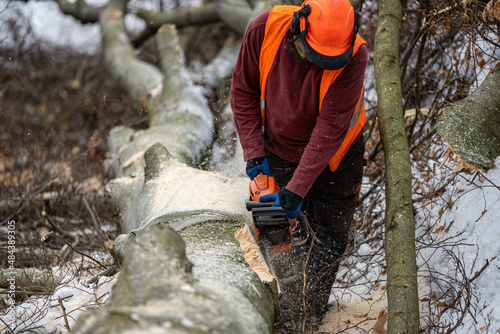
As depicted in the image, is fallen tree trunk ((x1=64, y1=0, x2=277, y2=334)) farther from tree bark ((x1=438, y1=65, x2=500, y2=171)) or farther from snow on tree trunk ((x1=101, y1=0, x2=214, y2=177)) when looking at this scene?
tree bark ((x1=438, y1=65, x2=500, y2=171))

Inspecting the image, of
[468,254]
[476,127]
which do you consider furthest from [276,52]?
[468,254]

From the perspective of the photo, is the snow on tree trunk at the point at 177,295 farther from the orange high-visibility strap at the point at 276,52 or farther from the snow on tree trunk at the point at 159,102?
the snow on tree trunk at the point at 159,102

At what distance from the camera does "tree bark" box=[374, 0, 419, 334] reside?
2.25 m

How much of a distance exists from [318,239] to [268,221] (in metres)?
0.73

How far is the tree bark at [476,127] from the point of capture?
87.5 inches

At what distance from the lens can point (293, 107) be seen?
271 centimetres

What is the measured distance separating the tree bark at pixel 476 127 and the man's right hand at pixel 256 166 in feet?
3.69

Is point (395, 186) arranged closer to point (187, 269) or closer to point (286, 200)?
point (286, 200)

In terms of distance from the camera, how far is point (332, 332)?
2896 millimetres

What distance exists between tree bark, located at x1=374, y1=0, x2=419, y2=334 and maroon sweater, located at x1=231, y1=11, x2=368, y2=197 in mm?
330

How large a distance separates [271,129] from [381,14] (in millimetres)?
1192

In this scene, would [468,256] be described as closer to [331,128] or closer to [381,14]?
[331,128]

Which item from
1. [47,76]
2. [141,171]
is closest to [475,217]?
[141,171]

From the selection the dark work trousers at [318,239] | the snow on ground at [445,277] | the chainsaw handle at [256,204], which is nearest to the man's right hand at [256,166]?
the dark work trousers at [318,239]
